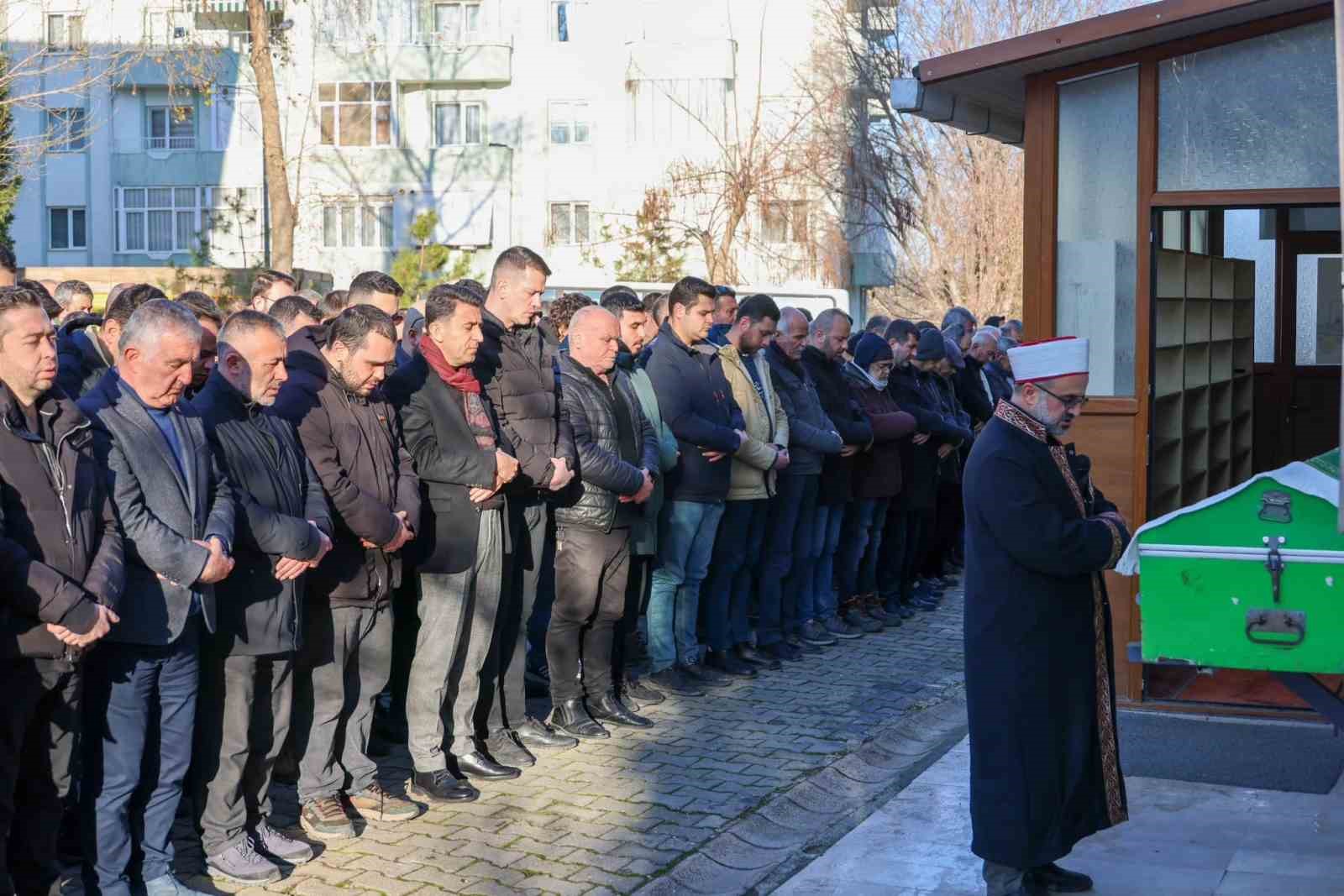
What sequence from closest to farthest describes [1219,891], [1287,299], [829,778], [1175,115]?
[1219,891] < [829,778] < [1175,115] < [1287,299]

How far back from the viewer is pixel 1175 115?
844cm

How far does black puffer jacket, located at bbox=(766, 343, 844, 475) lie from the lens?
10.6 meters

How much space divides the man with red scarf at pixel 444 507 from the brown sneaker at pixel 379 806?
261 mm

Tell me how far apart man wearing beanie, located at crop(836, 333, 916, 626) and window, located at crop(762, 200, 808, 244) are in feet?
90.0

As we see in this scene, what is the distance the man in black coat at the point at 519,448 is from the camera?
786cm

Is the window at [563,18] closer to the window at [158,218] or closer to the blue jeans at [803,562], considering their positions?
the window at [158,218]

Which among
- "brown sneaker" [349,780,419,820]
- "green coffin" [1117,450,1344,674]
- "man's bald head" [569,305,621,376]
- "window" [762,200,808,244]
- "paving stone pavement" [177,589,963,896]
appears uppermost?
"window" [762,200,808,244]

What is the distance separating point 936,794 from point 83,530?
400cm

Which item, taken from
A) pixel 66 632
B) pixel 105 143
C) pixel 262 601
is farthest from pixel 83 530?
pixel 105 143

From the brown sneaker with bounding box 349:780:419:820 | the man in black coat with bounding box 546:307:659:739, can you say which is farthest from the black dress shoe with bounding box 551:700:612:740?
the brown sneaker with bounding box 349:780:419:820

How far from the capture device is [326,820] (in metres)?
6.60

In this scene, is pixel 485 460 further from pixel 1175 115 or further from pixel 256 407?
pixel 1175 115

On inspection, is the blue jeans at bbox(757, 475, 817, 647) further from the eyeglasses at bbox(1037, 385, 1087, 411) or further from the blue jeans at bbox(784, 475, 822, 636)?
the eyeglasses at bbox(1037, 385, 1087, 411)

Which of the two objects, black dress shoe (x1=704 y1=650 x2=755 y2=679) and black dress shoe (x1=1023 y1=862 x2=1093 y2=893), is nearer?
black dress shoe (x1=1023 y1=862 x2=1093 y2=893)
